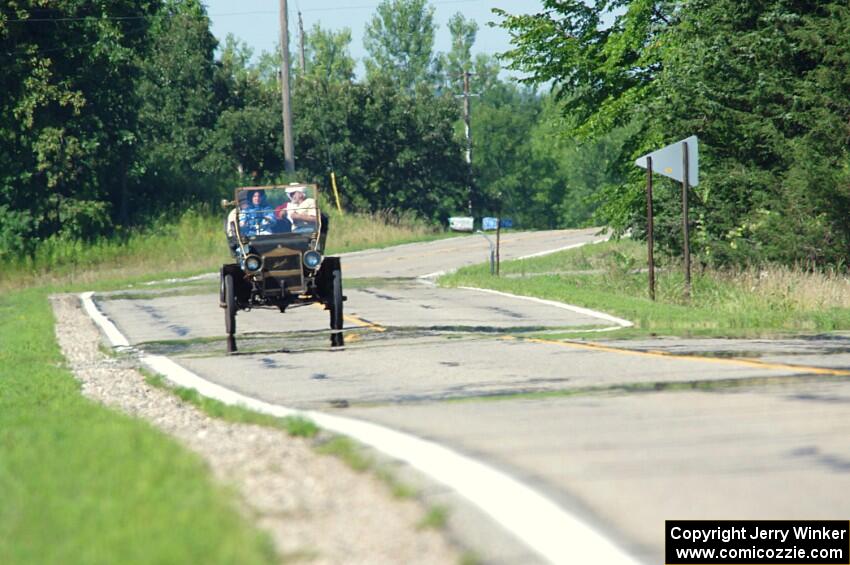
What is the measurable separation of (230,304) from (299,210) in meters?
2.00

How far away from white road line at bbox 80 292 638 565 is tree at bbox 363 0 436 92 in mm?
128506

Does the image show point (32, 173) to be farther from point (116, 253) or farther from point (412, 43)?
point (412, 43)

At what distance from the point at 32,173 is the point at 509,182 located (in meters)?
69.1

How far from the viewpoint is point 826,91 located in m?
28.6

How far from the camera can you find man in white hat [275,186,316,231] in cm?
1923

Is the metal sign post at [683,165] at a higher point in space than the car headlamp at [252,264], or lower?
higher

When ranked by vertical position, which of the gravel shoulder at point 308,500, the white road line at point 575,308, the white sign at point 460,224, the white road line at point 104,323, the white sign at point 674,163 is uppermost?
the white sign at point 674,163

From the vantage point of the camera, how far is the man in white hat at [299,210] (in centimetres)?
1923

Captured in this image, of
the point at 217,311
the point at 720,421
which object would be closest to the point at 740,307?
the point at 217,311

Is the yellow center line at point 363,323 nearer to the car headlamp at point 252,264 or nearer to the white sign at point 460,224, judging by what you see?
the car headlamp at point 252,264

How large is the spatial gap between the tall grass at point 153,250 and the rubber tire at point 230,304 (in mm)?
21660

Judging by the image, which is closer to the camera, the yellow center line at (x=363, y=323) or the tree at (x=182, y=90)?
the yellow center line at (x=363, y=323)

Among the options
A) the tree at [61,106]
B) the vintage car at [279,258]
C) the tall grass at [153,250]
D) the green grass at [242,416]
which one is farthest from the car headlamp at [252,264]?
the tree at [61,106]

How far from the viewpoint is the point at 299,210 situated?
19.3m
